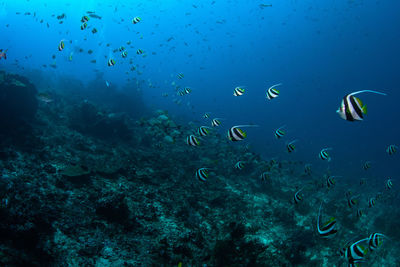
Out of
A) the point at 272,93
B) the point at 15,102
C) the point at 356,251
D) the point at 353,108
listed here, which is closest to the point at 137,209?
the point at 272,93

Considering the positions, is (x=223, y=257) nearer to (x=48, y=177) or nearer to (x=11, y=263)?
(x=11, y=263)

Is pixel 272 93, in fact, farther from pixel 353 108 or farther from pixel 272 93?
pixel 353 108

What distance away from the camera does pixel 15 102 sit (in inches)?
379

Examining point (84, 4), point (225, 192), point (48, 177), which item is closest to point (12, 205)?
point (48, 177)

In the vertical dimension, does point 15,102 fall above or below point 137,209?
above

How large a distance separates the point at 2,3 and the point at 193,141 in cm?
23886

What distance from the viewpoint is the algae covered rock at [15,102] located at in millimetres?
8516

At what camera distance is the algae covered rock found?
8.52 m

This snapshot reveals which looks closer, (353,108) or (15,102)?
(353,108)

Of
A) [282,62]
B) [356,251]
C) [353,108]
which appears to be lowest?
[282,62]

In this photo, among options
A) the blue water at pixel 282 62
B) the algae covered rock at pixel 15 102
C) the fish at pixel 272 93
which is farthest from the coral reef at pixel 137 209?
the blue water at pixel 282 62

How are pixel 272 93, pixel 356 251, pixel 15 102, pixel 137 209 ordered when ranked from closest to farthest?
1. pixel 356 251
2. pixel 272 93
3. pixel 137 209
4. pixel 15 102

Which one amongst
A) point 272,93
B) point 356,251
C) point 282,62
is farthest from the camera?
point 282,62

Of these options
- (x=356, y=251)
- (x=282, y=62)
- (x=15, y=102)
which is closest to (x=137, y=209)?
(x=356, y=251)
